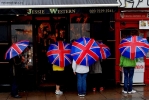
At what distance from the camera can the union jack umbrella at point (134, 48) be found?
9.65 m

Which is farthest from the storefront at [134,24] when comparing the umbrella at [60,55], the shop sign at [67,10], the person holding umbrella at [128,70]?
the umbrella at [60,55]

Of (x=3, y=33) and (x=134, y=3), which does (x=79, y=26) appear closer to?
(x=134, y=3)

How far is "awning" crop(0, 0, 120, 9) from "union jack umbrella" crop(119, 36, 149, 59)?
4.19 feet

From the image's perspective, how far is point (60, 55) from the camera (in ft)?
32.6

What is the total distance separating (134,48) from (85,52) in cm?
157

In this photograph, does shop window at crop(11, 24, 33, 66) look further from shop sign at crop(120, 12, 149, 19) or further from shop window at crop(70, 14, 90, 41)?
shop sign at crop(120, 12, 149, 19)

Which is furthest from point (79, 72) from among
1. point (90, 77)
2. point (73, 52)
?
point (90, 77)

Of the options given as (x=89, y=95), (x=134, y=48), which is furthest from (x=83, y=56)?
(x=134, y=48)

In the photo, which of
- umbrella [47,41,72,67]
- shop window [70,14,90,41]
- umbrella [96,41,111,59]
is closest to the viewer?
umbrella [47,41,72,67]

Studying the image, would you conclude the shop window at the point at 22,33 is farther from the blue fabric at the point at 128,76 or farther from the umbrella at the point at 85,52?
the blue fabric at the point at 128,76

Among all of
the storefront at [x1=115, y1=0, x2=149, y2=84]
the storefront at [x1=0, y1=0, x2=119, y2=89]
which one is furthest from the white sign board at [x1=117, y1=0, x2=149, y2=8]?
the storefront at [x1=0, y1=0, x2=119, y2=89]

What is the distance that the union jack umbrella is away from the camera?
9648mm

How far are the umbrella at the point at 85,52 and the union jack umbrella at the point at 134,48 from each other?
87 centimetres

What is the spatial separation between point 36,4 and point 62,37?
88.6 inches
